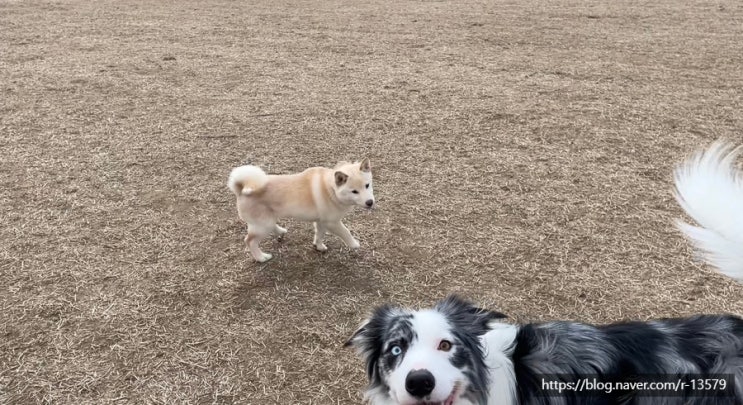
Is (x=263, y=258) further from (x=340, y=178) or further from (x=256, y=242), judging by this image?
(x=340, y=178)

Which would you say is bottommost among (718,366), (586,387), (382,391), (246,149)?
(246,149)

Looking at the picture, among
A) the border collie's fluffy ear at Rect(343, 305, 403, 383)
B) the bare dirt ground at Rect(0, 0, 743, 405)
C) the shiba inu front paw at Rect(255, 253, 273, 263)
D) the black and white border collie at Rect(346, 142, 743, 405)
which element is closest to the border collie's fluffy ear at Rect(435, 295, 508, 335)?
the black and white border collie at Rect(346, 142, 743, 405)

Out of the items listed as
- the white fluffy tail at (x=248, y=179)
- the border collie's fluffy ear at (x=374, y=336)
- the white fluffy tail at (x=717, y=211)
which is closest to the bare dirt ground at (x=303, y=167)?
the white fluffy tail at (x=248, y=179)

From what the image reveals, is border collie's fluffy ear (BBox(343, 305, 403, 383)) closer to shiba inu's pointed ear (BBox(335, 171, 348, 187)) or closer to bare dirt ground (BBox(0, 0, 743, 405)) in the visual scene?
bare dirt ground (BBox(0, 0, 743, 405))

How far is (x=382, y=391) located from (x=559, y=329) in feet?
2.27

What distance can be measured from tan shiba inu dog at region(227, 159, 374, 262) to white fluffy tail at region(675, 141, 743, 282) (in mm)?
1758

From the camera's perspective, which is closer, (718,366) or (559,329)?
(718,366)

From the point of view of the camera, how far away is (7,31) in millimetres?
8609

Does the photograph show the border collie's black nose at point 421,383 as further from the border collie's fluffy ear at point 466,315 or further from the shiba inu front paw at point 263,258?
the shiba inu front paw at point 263,258

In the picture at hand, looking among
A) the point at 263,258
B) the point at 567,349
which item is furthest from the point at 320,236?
the point at 567,349

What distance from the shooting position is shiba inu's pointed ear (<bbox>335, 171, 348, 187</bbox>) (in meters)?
3.17

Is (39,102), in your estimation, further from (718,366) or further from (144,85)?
(718,366)

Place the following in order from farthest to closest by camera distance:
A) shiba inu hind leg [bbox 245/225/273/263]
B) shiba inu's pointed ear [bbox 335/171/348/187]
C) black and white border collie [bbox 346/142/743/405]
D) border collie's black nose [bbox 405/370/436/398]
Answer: shiba inu hind leg [bbox 245/225/273/263], shiba inu's pointed ear [bbox 335/171/348/187], black and white border collie [bbox 346/142/743/405], border collie's black nose [bbox 405/370/436/398]

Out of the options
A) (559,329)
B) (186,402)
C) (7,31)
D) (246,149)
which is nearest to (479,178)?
(246,149)
